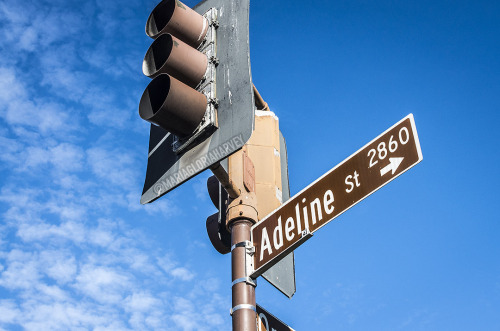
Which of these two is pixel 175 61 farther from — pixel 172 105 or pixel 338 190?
pixel 338 190

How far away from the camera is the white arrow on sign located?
11.5ft

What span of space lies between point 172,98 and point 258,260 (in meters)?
1.24

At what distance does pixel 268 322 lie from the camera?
404 centimetres

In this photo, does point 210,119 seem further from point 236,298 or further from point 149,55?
point 236,298

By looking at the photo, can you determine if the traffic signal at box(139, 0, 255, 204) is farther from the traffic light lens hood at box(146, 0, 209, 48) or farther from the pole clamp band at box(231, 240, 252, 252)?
the pole clamp band at box(231, 240, 252, 252)

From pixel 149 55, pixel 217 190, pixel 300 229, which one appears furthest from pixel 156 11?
pixel 300 229

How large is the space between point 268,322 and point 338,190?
3.65ft

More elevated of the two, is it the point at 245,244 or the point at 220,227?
the point at 220,227

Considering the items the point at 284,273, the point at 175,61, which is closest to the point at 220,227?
the point at 284,273

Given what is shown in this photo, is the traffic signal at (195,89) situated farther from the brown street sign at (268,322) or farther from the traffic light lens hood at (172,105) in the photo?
the brown street sign at (268,322)

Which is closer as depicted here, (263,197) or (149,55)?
(149,55)

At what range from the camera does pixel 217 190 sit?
4.88 metres

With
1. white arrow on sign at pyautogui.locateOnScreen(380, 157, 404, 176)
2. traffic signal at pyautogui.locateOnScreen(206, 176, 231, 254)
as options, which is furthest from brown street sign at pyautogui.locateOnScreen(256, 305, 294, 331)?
white arrow on sign at pyautogui.locateOnScreen(380, 157, 404, 176)

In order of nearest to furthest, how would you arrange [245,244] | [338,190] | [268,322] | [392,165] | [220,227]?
[392,165] → [338,190] → [245,244] → [268,322] → [220,227]
